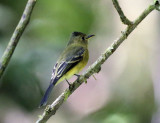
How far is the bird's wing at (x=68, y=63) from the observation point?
3.41 metres

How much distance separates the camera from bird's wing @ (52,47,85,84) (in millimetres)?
3410

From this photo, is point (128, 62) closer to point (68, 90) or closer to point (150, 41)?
point (150, 41)

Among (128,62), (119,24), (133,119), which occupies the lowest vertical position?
(133,119)

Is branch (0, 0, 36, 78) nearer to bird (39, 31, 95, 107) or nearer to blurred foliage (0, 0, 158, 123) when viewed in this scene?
bird (39, 31, 95, 107)

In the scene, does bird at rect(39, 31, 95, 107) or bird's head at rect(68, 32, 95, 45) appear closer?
bird at rect(39, 31, 95, 107)

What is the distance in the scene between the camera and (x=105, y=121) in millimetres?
3676

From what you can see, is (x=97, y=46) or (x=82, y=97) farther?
(x=97, y=46)

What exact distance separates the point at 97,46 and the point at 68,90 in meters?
1.97

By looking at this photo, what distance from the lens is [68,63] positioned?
3557mm

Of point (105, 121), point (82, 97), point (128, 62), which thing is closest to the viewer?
point (105, 121)

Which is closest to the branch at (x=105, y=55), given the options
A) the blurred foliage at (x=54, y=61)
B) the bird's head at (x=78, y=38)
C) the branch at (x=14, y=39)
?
the branch at (x=14, y=39)

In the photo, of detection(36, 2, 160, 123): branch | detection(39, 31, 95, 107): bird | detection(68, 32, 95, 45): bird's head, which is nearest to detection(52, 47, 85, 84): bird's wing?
detection(39, 31, 95, 107): bird

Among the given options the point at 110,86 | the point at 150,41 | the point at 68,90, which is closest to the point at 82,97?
the point at 110,86

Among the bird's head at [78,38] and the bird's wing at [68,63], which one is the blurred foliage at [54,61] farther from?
the bird's wing at [68,63]
